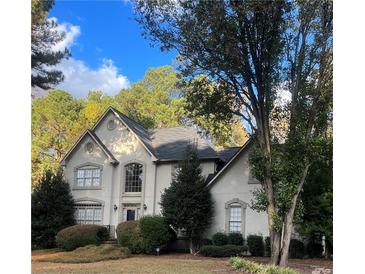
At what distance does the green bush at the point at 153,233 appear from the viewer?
1545 centimetres

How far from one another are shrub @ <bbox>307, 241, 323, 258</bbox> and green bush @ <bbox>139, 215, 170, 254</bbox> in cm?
502

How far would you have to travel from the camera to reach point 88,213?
19828mm

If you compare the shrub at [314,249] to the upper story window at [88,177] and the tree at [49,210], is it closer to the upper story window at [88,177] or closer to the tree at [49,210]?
the upper story window at [88,177]

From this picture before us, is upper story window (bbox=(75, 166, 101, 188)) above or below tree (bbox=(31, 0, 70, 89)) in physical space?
below

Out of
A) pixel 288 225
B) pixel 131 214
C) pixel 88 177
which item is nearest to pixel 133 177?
pixel 131 214

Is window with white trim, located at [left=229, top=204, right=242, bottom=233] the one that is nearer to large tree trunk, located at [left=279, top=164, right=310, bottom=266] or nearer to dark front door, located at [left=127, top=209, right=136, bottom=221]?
large tree trunk, located at [left=279, top=164, right=310, bottom=266]

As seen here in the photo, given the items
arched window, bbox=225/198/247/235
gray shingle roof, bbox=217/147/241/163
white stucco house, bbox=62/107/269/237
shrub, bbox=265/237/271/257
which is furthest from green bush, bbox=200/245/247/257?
gray shingle roof, bbox=217/147/241/163

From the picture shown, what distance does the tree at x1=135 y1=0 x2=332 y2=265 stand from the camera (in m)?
12.3

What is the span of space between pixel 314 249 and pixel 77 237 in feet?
28.7

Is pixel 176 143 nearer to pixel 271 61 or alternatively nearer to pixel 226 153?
pixel 226 153

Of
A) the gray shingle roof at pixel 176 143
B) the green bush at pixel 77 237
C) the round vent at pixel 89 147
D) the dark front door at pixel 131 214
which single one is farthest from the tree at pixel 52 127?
the green bush at pixel 77 237

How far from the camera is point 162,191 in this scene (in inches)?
747
